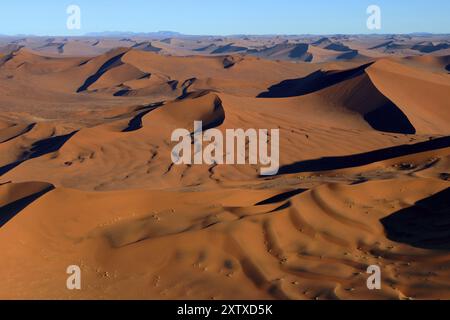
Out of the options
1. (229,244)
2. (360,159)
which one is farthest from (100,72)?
(229,244)

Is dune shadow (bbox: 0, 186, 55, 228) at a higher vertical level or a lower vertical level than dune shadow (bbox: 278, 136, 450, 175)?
higher

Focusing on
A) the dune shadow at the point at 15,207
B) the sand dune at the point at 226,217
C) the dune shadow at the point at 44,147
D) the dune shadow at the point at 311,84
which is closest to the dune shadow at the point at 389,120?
the sand dune at the point at 226,217

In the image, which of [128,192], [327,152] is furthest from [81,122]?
[128,192]

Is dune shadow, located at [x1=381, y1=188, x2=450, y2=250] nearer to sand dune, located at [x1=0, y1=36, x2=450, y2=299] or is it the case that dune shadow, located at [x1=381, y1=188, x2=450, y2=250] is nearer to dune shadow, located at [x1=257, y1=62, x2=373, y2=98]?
sand dune, located at [x1=0, y1=36, x2=450, y2=299]

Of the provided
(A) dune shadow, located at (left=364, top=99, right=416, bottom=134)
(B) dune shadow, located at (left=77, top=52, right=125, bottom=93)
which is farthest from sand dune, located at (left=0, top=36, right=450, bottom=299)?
(B) dune shadow, located at (left=77, top=52, right=125, bottom=93)

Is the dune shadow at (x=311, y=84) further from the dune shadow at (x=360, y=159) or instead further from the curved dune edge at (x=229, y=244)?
the curved dune edge at (x=229, y=244)
